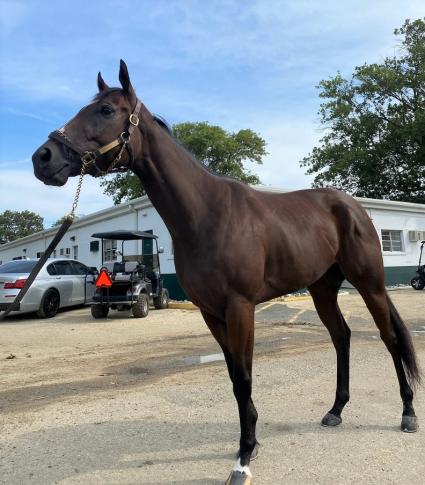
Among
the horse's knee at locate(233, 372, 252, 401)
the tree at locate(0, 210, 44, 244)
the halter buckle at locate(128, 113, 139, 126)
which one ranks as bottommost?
the horse's knee at locate(233, 372, 252, 401)

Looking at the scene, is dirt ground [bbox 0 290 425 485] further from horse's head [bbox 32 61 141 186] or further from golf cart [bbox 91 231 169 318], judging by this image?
golf cart [bbox 91 231 169 318]

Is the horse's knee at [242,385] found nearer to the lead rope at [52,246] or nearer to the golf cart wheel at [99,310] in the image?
the lead rope at [52,246]

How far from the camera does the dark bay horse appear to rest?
2668 millimetres

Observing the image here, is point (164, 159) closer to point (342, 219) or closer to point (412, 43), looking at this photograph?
point (342, 219)

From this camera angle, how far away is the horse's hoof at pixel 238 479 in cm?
265

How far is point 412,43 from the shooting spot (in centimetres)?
3275

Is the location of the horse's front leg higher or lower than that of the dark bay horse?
lower

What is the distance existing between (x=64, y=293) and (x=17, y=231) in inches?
2850

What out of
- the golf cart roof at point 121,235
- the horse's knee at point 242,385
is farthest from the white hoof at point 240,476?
the golf cart roof at point 121,235

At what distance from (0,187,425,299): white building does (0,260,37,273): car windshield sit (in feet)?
17.9

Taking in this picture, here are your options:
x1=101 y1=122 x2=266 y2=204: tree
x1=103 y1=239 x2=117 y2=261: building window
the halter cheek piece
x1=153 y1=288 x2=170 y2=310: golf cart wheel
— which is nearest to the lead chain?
the halter cheek piece

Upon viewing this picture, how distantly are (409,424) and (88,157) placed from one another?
3.08m

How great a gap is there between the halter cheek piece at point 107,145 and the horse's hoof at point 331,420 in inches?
100

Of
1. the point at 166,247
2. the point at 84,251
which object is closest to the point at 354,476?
the point at 166,247
